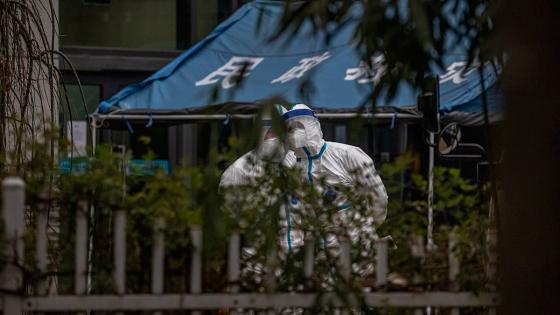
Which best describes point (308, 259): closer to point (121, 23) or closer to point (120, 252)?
point (120, 252)

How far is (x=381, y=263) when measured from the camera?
156 inches

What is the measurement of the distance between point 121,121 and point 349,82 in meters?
2.14

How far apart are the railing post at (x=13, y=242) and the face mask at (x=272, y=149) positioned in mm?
729

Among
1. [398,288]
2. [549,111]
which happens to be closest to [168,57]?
[398,288]

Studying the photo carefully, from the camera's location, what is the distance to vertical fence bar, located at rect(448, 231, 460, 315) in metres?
4.02

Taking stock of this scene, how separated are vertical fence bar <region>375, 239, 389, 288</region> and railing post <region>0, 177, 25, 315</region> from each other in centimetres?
105

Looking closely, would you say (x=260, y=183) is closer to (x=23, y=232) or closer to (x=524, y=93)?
(x=23, y=232)

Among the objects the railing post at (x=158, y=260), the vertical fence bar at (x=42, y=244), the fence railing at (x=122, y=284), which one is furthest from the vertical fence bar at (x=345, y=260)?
the vertical fence bar at (x=42, y=244)

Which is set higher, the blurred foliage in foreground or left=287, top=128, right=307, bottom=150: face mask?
left=287, top=128, right=307, bottom=150: face mask

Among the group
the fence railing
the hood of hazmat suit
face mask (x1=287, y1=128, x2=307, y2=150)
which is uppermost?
face mask (x1=287, y1=128, x2=307, y2=150)

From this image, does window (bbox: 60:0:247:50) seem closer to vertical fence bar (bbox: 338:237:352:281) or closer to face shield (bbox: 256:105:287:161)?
vertical fence bar (bbox: 338:237:352:281)

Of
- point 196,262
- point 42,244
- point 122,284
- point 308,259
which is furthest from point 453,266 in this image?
point 42,244

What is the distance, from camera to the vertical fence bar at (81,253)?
3.83 m

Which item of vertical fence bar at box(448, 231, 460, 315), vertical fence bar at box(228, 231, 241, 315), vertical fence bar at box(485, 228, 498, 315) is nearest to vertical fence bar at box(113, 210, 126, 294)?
vertical fence bar at box(228, 231, 241, 315)
